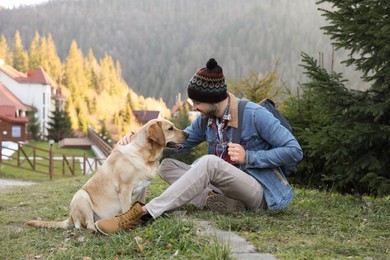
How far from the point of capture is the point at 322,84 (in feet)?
24.4

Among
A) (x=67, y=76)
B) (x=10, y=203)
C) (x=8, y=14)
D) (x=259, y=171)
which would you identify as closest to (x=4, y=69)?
(x=67, y=76)

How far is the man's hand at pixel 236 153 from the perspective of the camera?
15.9ft

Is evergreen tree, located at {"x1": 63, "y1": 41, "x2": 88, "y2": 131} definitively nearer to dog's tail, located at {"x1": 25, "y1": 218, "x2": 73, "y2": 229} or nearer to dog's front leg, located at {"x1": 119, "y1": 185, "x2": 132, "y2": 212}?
dog's tail, located at {"x1": 25, "y1": 218, "x2": 73, "y2": 229}

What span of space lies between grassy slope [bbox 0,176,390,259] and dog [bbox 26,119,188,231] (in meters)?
0.25

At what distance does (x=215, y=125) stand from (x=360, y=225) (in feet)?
5.98

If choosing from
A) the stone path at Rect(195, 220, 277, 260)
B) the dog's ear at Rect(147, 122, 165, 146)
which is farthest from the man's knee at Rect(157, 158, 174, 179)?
the stone path at Rect(195, 220, 277, 260)

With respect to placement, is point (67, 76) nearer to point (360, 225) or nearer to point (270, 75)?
point (270, 75)

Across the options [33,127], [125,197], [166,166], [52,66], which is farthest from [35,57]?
[125,197]

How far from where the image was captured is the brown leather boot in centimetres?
460

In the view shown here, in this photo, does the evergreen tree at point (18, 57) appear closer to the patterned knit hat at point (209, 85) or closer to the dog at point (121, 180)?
the dog at point (121, 180)

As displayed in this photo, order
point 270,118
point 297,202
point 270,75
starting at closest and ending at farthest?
point 270,118, point 297,202, point 270,75

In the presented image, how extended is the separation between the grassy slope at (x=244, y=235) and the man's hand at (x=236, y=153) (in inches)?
22.3

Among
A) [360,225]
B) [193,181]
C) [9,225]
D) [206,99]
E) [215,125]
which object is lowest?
[9,225]

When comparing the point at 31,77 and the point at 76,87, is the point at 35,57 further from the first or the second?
the point at 31,77
